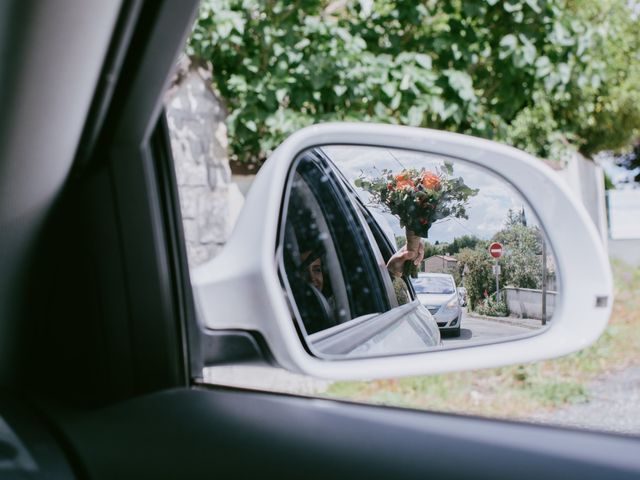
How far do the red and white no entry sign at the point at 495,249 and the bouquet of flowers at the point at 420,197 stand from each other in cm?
8

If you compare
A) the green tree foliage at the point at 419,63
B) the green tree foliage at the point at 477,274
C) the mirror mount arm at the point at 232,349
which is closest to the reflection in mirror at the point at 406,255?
the green tree foliage at the point at 477,274

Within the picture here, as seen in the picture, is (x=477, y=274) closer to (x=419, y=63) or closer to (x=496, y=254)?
(x=496, y=254)

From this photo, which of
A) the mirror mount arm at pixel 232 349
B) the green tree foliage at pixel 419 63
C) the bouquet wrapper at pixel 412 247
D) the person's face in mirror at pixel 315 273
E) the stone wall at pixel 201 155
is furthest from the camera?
the green tree foliage at pixel 419 63

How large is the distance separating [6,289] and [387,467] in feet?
3.41

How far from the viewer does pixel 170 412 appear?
1.68 m

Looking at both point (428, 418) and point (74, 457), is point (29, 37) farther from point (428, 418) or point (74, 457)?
point (428, 418)

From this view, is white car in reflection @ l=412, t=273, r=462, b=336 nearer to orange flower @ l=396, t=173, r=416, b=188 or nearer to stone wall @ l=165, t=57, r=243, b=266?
orange flower @ l=396, t=173, r=416, b=188

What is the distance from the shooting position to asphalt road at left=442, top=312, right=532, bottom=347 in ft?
4.61

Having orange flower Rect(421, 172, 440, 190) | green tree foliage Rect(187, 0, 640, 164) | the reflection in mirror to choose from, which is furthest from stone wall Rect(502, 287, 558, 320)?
green tree foliage Rect(187, 0, 640, 164)

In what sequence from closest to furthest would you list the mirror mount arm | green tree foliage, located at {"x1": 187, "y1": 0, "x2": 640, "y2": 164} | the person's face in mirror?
the person's face in mirror < the mirror mount arm < green tree foliage, located at {"x1": 187, "y1": 0, "x2": 640, "y2": 164}

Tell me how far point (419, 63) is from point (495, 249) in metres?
2.32

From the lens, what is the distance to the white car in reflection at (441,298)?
53.2 inches

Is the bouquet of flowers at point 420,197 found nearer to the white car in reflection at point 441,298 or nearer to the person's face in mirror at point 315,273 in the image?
the white car in reflection at point 441,298

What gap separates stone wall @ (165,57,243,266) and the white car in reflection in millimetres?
1539
